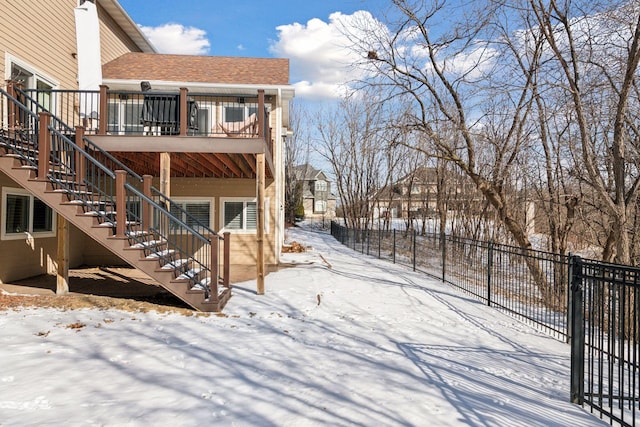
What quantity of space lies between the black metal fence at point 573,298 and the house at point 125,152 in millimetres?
4804

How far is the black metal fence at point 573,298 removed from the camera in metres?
3.78

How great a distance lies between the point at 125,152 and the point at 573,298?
7934mm


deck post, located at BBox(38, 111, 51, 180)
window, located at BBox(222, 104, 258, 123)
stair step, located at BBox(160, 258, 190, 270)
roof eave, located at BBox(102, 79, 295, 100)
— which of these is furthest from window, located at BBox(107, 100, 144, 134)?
stair step, located at BBox(160, 258, 190, 270)

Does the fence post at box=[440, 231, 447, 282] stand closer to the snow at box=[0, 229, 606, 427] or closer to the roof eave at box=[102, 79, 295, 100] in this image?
the snow at box=[0, 229, 606, 427]

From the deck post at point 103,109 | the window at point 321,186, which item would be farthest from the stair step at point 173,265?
the window at point 321,186

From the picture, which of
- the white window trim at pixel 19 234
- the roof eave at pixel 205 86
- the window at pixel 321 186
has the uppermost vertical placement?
the window at pixel 321 186

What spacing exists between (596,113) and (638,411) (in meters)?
8.34

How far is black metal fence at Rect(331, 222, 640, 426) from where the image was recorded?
378 cm

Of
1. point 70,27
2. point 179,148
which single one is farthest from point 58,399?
point 70,27

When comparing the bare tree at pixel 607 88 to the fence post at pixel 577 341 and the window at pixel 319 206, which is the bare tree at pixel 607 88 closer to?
the fence post at pixel 577 341

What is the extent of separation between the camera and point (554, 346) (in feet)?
20.4

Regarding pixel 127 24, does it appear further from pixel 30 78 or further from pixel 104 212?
pixel 104 212

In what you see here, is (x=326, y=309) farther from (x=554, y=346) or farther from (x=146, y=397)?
(x=146, y=397)

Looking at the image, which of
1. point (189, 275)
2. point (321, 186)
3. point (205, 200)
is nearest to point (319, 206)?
point (321, 186)
